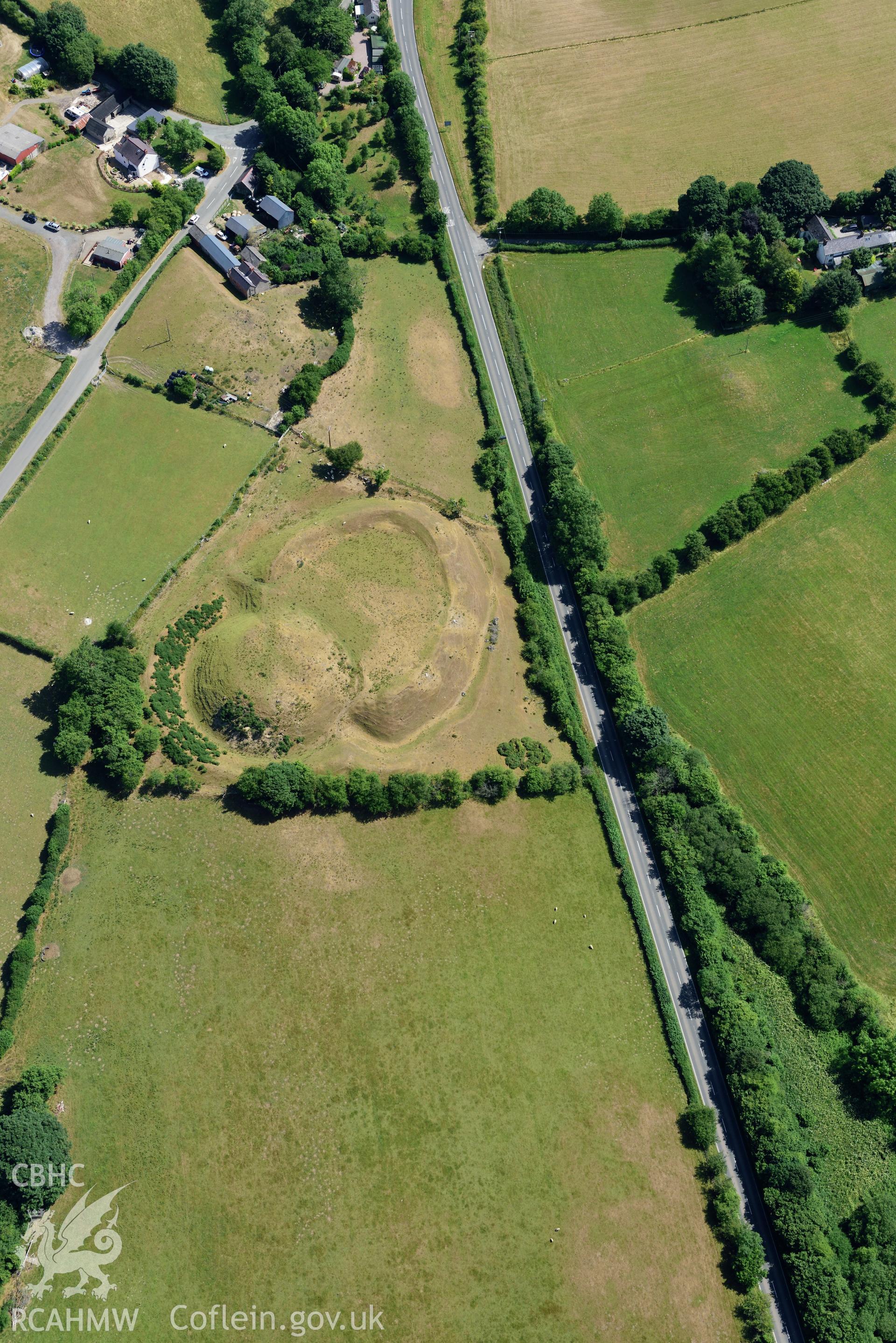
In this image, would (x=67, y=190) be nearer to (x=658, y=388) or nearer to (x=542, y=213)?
(x=542, y=213)

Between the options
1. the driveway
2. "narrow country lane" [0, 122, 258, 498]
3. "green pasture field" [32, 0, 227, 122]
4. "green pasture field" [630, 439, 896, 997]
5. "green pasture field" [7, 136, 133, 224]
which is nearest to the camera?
"green pasture field" [630, 439, 896, 997]

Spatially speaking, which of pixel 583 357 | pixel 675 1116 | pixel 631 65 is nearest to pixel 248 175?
pixel 583 357

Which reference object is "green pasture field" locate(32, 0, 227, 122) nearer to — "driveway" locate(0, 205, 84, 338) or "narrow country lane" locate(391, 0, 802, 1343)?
"driveway" locate(0, 205, 84, 338)

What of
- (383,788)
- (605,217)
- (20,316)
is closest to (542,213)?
(605,217)

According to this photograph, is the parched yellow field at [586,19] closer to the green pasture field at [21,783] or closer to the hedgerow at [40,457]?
the hedgerow at [40,457]

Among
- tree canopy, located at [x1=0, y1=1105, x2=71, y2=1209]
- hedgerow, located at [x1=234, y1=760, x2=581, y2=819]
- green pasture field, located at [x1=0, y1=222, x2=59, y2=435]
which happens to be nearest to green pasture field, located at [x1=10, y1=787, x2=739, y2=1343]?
hedgerow, located at [x1=234, y1=760, x2=581, y2=819]
